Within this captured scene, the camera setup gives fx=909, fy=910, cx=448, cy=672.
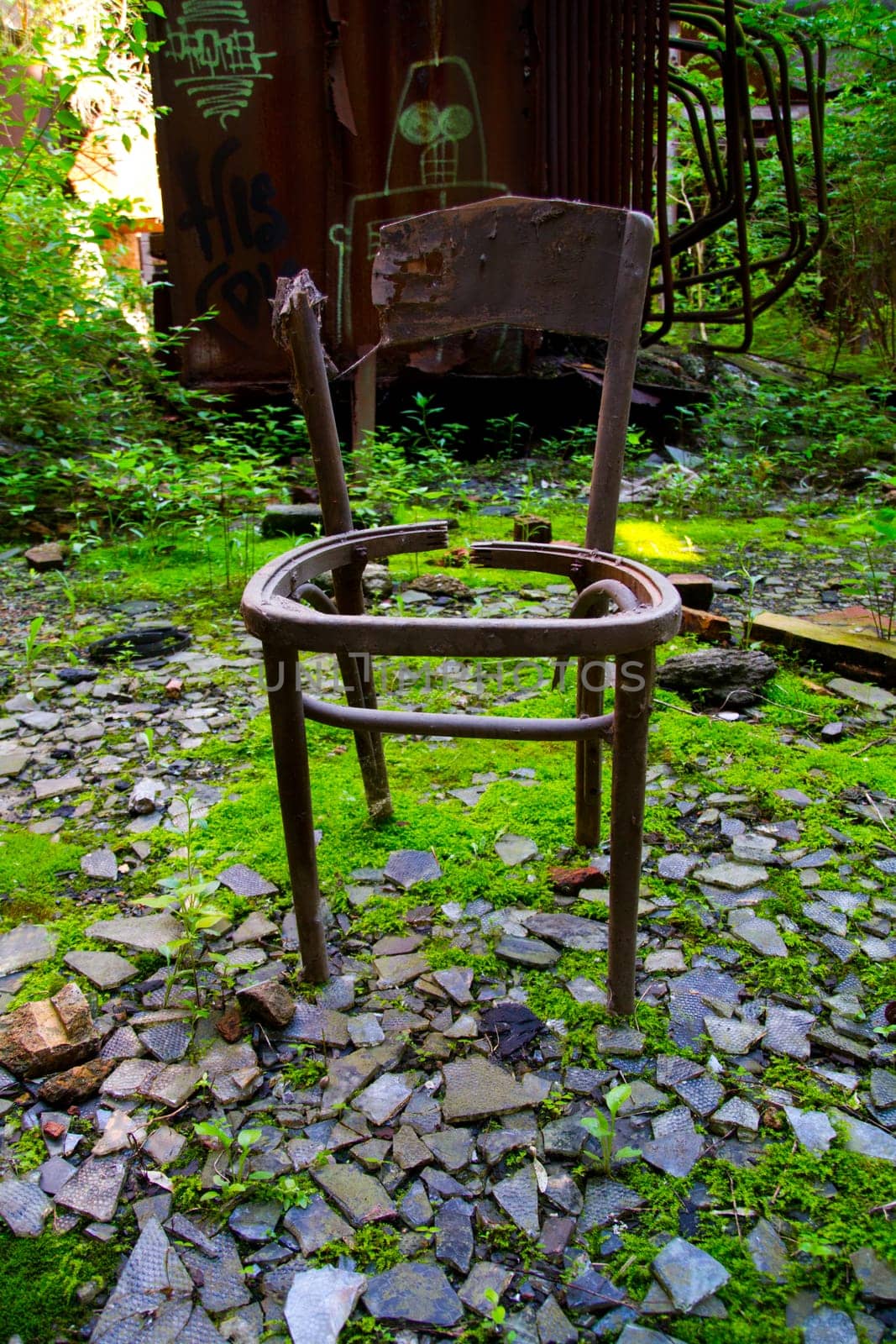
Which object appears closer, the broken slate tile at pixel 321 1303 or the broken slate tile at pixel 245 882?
the broken slate tile at pixel 321 1303

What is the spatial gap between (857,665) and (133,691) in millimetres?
2155

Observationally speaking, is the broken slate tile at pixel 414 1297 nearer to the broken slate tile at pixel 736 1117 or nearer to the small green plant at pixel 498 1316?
the small green plant at pixel 498 1316

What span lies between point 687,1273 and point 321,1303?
0.41m

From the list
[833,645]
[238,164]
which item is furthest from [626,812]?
[238,164]

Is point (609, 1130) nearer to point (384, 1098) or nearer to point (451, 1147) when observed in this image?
point (451, 1147)

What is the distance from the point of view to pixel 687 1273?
40.5 inches

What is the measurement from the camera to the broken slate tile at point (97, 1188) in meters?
1.12

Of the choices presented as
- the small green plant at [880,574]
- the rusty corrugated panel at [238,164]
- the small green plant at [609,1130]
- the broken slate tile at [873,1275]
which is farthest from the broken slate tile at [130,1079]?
the rusty corrugated panel at [238,164]

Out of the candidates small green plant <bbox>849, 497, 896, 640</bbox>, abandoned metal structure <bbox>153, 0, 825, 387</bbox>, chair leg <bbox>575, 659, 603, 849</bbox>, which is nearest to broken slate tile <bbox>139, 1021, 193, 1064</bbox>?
chair leg <bbox>575, 659, 603, 849</bbox>

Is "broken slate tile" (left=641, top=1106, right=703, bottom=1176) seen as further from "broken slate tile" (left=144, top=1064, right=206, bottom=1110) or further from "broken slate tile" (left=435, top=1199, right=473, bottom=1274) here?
"broken slate tile" (left=144, top=1064, right=206, bottom=1110)

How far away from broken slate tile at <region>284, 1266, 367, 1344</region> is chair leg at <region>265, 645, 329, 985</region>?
0.52m

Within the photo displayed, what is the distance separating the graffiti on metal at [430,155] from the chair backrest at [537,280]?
3.34 metres

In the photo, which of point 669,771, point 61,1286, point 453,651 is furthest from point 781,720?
point 61,1286

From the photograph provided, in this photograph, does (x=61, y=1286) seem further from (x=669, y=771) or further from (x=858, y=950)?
(x=669, y=771)
